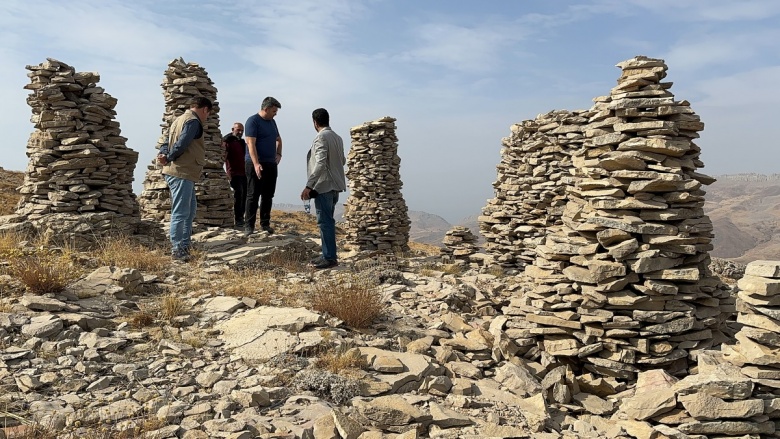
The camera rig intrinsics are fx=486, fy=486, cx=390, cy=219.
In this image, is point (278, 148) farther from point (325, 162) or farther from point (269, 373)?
point (269, 373)

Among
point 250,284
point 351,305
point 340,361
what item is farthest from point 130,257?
point 340,361

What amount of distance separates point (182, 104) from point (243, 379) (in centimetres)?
1049

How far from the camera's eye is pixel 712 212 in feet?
289

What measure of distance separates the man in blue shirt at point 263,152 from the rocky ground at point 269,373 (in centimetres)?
301

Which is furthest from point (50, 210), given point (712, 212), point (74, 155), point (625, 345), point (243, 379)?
point (712, 212)

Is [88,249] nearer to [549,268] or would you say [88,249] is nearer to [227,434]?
[227,434]

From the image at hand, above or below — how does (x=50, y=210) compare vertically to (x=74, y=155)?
below

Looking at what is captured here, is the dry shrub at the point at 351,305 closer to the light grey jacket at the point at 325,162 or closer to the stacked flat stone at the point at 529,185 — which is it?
the light grey jacket at the point at 325,162

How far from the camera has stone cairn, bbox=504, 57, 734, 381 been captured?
5.62 m

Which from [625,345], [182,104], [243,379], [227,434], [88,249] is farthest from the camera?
[182,104]

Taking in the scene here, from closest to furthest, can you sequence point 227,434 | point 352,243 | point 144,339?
point 227,434 → point 144,339 → point 352,243

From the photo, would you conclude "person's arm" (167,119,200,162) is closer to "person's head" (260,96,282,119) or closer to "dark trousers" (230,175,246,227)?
"person's head" (260,96,282,119)

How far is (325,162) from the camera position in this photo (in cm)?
827

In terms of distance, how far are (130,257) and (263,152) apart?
314cm
